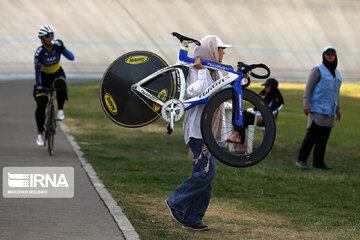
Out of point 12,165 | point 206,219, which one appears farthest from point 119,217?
point 12,165

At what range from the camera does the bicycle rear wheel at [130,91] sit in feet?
27.7

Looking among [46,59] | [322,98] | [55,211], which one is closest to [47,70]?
[46,59]

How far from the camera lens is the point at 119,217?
939cm

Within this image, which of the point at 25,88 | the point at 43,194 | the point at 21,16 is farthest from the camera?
the point at 21,16

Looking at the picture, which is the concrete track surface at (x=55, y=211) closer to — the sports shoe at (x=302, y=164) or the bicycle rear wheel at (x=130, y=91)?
the bicycle rear wheel at (x=130, y=91)

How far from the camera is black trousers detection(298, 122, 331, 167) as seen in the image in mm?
15328

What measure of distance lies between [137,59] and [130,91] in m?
0.29

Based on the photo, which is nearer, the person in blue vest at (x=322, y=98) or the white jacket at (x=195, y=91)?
the white jacket at (x=195, y=91)

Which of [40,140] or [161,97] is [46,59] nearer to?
[40,140]

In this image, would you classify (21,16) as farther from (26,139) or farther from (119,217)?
(119,217)

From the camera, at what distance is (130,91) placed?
850cm

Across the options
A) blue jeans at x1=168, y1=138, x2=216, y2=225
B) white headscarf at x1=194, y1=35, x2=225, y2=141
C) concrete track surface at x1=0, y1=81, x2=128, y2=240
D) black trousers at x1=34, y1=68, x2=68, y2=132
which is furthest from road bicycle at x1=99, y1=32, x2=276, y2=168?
black trousers at x1=34, y1=68, x2=68, y2=132

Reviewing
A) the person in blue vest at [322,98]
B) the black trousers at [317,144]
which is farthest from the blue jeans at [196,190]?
the black trousers at [317,144]

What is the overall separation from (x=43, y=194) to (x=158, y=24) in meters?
37.3
